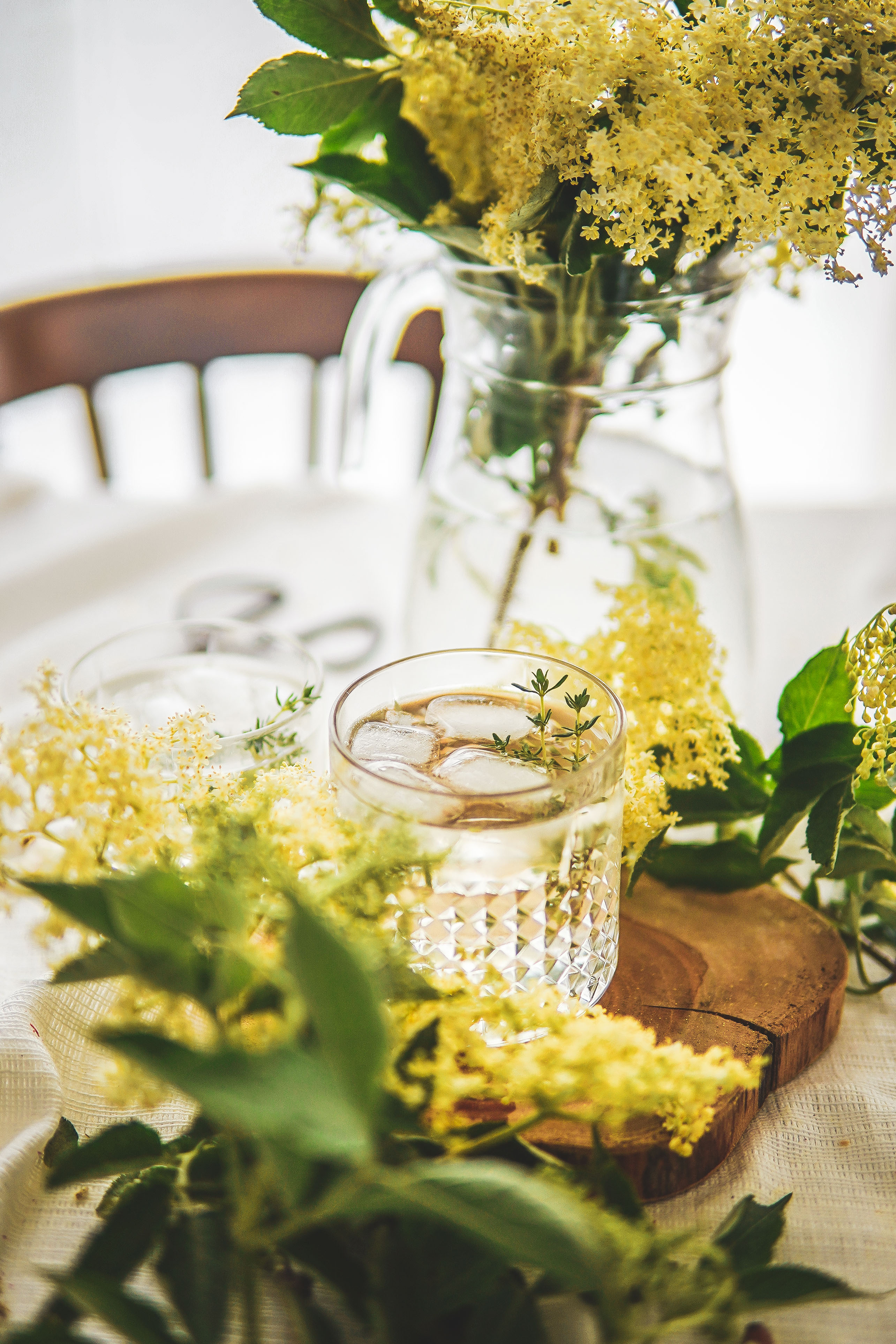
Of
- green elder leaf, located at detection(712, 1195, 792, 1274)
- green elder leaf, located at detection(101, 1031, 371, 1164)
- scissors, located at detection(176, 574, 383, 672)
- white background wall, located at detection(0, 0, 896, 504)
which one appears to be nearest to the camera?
green elder leaf, located at detection(101, 1031, 371, 1164)

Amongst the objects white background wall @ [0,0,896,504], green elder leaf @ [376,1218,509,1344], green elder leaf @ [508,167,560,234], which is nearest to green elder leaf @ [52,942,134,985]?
green elder leaf @ [376,1218,509,1344]

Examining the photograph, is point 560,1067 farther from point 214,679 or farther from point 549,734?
point 214,679

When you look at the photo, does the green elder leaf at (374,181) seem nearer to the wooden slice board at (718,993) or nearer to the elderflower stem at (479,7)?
the elderflower stem at (479,7)

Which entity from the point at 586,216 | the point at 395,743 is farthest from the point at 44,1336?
the point at 586,216

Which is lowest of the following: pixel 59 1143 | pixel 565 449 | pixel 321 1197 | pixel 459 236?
pixel 59 1143

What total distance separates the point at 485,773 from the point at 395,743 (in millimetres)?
46

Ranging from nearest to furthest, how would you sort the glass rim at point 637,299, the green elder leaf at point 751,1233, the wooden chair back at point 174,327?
1. the green elder leaf at point 751,1233
2. the glass rim at point 637,299
3. the wooden chair back at point 174,327

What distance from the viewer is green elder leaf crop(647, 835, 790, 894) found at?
52 cm

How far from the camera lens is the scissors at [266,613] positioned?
859 millimetres

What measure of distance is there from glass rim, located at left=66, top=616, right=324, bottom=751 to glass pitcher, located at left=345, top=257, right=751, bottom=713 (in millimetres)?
100

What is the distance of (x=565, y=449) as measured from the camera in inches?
23.7

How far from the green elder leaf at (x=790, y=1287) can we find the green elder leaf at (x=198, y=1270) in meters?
0.14

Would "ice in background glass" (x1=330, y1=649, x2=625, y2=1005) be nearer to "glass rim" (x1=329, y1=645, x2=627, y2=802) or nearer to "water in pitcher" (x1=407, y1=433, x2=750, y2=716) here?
"glass rim" (x1=329, y1=645, x2=627, y2=802)

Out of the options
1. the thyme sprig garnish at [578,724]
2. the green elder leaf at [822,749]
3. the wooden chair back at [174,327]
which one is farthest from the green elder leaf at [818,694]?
the wooden chair back at [174,327]
